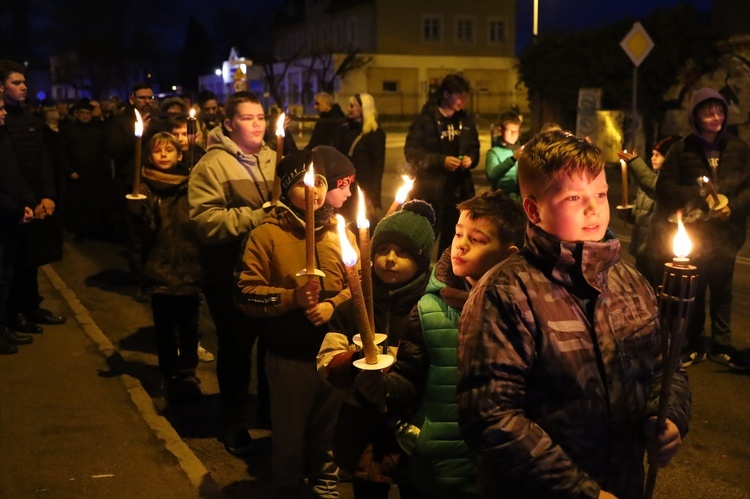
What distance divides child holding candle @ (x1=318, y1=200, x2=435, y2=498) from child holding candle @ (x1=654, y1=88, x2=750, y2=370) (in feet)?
10.6

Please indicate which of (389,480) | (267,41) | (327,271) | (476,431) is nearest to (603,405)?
(476,431)

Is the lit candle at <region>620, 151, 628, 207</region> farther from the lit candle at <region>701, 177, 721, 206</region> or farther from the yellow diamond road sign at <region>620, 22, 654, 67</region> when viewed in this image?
the yellow diamond road sign at <region>620, 22, 654, 67</region>

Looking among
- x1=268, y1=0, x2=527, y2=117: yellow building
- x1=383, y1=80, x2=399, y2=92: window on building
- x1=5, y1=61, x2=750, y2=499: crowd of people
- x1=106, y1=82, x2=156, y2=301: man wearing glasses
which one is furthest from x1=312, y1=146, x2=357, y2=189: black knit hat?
x1=383, y1=80, x2=399, y2=92: window on building

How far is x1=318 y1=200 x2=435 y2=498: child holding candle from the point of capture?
3.32m

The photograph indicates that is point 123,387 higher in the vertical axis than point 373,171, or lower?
lower

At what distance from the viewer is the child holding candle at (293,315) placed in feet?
13.7

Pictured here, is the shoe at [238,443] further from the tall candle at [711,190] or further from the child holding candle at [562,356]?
the tall candle at [711,190]

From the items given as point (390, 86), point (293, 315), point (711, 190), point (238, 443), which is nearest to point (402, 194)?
point (293, 315)

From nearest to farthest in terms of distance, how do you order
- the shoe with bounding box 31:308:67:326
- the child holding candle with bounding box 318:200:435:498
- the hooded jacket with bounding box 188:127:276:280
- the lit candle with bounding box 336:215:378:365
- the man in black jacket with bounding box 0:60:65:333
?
the lit candle with bounding box 336:215:378:365 < the child holding candle with bounding box 318:200:435:498 < the hooded jacket with bounding box 188:127:276:280 < the man in black jacket with bounding box 0:60:65:333 < the shoe with bounding box 31:308:67:326

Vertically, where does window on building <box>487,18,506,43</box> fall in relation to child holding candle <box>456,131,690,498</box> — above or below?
above

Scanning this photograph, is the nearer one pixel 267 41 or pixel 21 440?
pixel 21 440

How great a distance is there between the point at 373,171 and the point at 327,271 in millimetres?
6198

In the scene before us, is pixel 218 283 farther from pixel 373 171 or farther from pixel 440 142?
pixel 373 171

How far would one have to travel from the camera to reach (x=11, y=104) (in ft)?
24.4
